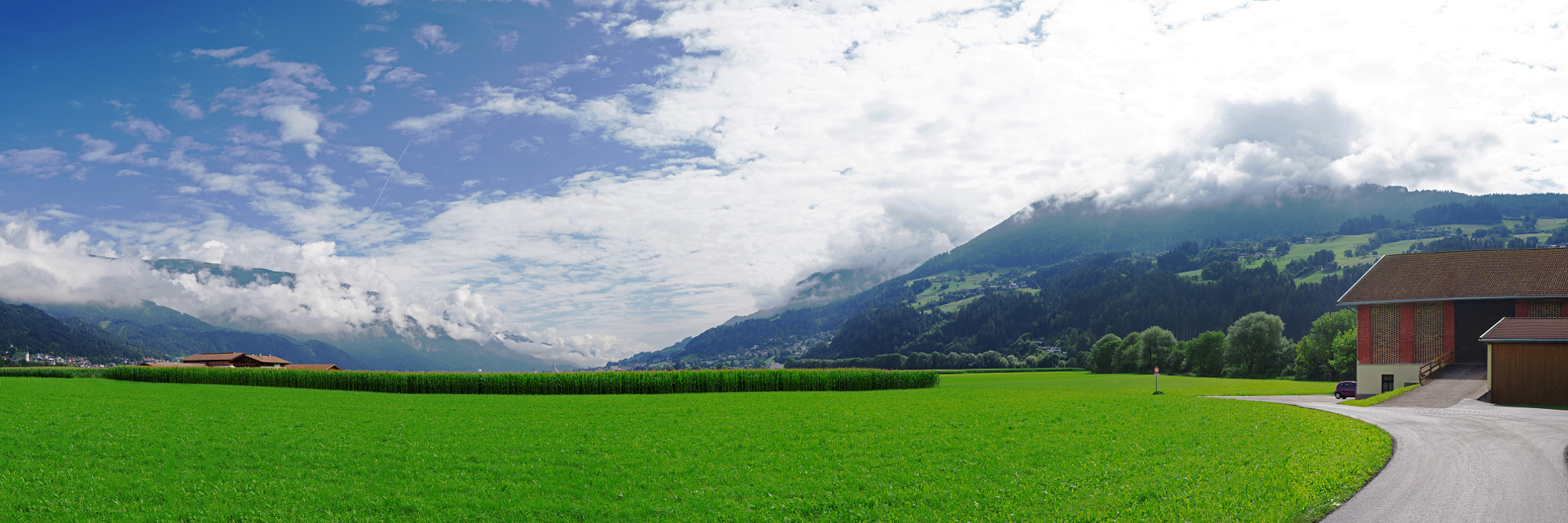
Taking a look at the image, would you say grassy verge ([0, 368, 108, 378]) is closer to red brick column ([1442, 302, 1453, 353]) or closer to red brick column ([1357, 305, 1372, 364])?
red brick column ([1357, 305, 1372, 364])

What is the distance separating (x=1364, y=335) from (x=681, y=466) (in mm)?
61232

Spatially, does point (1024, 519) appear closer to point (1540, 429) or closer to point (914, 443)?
point (914, 443)

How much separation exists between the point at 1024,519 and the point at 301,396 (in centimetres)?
4675

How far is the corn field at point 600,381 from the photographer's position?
5822 cm

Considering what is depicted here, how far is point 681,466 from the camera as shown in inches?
701

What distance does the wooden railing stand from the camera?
4991cm

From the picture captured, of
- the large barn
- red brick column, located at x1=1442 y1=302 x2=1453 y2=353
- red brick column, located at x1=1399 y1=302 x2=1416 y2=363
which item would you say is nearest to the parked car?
the large barn

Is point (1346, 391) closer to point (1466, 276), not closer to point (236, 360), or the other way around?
point (1466, 276)

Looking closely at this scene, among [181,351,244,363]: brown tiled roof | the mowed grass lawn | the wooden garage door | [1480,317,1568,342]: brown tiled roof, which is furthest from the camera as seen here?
[181,351,244,363]: brown tiled roof

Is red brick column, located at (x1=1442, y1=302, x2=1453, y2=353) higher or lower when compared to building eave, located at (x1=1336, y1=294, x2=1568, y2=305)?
lower

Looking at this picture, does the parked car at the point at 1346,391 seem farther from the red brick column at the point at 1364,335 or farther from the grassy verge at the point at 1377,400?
the red brick column at the point at 1364,335

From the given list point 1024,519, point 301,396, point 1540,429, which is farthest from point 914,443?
point 301,396

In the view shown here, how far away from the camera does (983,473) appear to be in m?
16.6

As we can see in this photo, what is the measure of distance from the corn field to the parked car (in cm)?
3031
